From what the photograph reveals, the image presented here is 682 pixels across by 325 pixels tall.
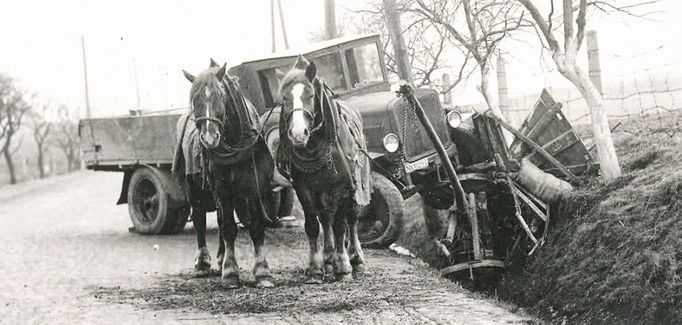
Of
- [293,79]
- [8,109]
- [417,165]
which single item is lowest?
[417,165]

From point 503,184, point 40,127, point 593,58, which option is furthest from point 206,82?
point 40,127

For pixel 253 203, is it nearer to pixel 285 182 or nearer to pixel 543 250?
pixel 285 182

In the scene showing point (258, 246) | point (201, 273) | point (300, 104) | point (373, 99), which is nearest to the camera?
point (300, 104)

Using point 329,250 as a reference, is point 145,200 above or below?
above

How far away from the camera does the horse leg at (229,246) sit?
8039mm

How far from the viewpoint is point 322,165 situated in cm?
784

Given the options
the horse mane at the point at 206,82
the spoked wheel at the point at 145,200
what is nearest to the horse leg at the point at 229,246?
the horse mane at the point at 206,82

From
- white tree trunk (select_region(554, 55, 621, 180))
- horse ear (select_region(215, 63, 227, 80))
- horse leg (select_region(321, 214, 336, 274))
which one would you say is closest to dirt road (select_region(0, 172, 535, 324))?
horse leg (select_region(321, 214, 336, 274))

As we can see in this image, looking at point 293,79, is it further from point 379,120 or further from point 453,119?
point 453,119

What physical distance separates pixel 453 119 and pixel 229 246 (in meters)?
4.30

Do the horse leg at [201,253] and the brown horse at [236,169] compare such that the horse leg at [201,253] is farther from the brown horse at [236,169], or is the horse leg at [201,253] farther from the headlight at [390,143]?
the headlight at [390,143]

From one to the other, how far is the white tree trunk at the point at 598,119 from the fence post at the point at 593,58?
319 centimetres

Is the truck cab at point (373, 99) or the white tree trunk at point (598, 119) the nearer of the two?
the white tree trunk at point (598, 119)

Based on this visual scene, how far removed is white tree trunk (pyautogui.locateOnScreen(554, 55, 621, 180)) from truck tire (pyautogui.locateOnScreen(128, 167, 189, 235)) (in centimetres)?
586
